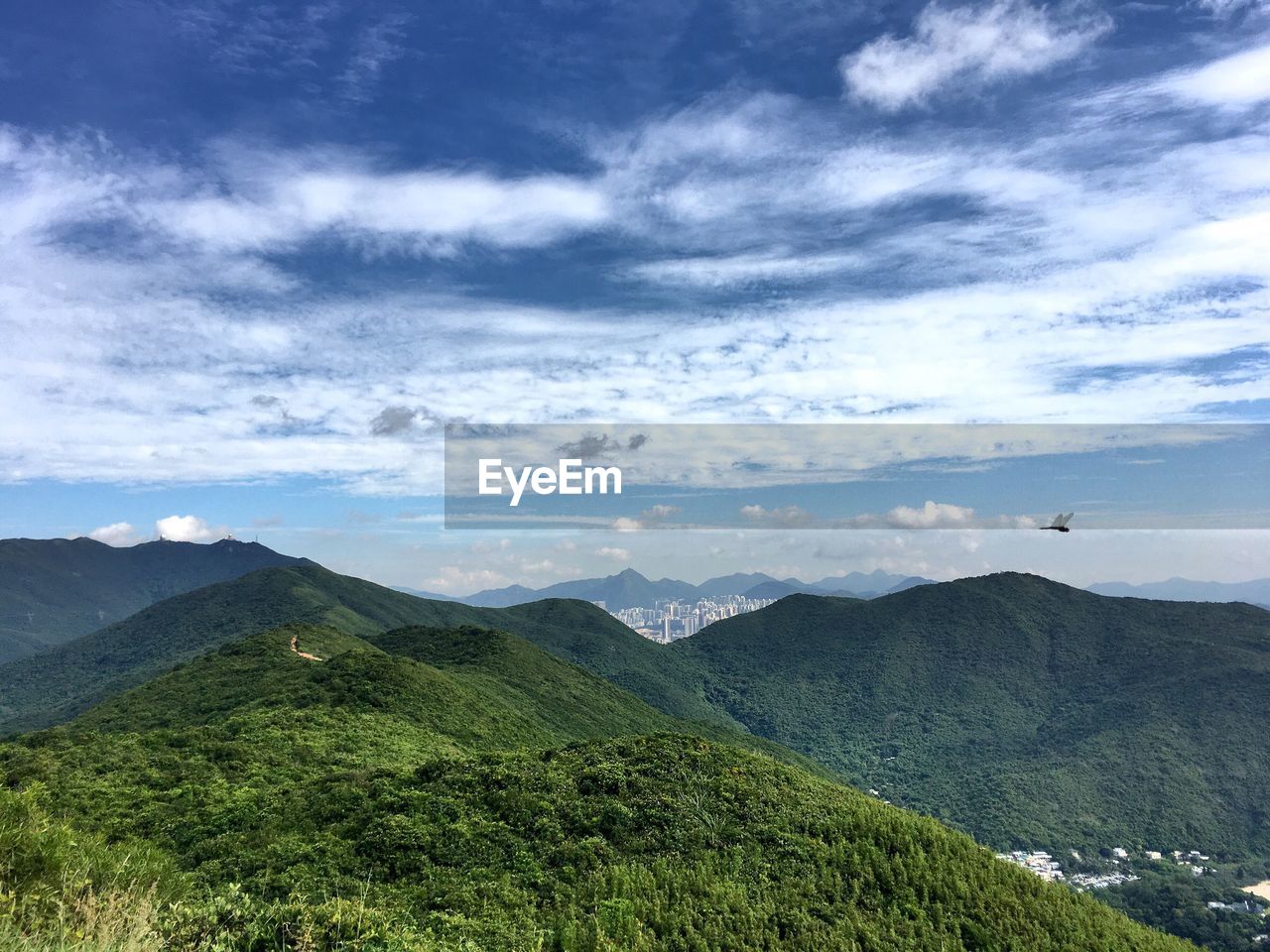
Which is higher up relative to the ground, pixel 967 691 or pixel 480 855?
pixel 480 855

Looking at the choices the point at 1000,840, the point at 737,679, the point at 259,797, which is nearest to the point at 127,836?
the point at 259,797

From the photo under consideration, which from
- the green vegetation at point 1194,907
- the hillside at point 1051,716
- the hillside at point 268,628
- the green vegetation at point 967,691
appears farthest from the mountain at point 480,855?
the hillside at point 1051,716

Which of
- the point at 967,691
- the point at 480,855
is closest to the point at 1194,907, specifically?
the point at 967,691

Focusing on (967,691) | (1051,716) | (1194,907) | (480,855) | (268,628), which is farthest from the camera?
(967,691)

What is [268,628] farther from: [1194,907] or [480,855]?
[1194,907]

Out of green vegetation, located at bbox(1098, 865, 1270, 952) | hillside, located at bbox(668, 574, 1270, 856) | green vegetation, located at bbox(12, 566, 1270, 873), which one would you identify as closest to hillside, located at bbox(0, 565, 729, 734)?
green vegetation, located at bbox(12, 566, 1270, 873)

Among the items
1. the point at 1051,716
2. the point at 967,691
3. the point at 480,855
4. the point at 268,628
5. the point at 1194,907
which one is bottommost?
the point at 1051,716

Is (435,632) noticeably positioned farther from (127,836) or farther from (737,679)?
(737,679)

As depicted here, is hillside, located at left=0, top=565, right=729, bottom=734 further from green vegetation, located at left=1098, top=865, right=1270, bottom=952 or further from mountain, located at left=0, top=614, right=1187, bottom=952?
mountain, located at left=0, top=614, right=1187, bottom=952
